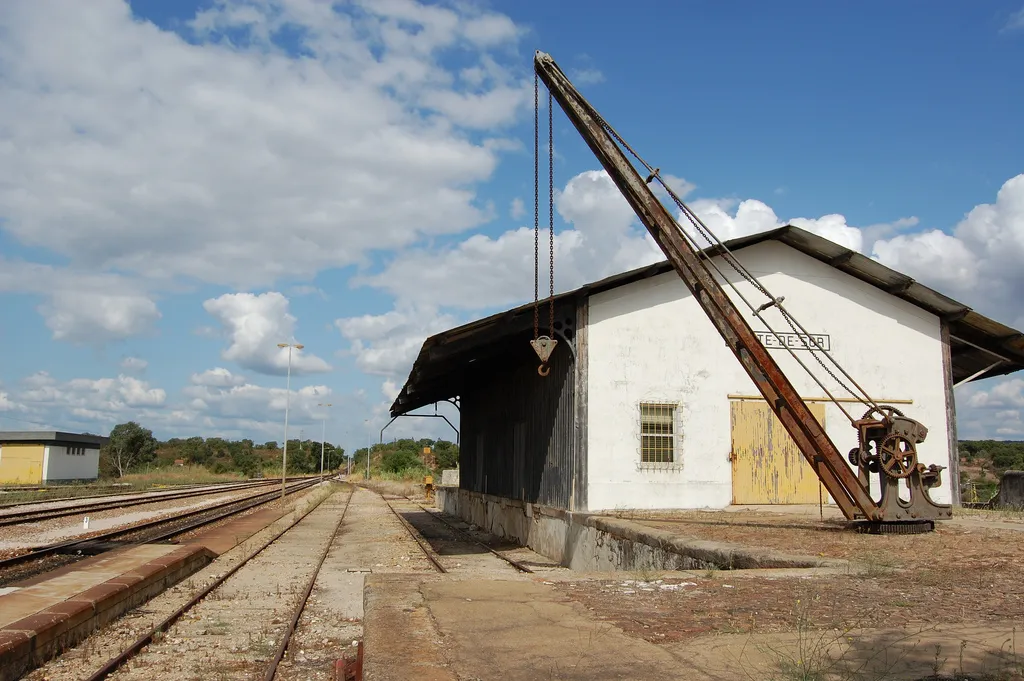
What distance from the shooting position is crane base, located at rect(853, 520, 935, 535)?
10.3 m

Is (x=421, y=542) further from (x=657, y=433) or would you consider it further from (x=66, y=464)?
(x=66, y=464)

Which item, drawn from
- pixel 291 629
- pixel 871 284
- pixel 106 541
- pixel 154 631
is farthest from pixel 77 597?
pixel 871 284

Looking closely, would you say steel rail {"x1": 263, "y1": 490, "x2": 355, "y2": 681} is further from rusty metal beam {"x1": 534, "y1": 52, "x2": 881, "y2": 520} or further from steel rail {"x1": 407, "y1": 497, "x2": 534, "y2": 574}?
rusty metal beam {"x1": 534, "y1": 52, "x2": 881, "y2": 520}

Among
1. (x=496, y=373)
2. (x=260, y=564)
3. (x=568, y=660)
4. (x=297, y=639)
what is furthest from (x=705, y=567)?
(x=496, y=373)

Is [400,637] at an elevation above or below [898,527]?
below

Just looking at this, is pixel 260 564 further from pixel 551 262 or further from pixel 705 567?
pixel 705 567

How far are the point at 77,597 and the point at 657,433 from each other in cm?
944

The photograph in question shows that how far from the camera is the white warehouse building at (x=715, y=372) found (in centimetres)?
1429

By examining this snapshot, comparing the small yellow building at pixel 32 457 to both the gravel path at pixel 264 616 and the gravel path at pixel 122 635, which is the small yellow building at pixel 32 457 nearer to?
the gravel path at pixel 264 616

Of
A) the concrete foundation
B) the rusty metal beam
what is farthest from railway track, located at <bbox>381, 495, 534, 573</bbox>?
the rusty metal beam

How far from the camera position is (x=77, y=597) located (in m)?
8.05

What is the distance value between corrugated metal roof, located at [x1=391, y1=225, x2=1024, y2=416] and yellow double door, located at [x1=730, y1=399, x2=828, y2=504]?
2728 mm

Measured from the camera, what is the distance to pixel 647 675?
3.87 metres

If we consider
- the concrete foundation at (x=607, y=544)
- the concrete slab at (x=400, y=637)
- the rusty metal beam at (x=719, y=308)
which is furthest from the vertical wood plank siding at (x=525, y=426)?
the concrete slab at (x=400, y=637)
